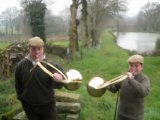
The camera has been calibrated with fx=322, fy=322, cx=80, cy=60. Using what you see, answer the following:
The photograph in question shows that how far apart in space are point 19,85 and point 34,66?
44cm

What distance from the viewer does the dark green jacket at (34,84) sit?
438 centimetres

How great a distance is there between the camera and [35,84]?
4.39m

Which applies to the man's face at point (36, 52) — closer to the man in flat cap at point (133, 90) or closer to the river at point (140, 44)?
the man in flat cap at point (133, 90)

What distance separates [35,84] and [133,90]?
1336mm

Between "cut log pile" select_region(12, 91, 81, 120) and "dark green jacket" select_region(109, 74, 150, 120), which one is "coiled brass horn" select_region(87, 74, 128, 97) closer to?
"dark green jacket" select_region(109, 74, 150, 120)

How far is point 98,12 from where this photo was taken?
3775 centimetres

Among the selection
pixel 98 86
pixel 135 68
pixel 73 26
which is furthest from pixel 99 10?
pixel 135 68

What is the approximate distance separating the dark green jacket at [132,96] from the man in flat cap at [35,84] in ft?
2.91

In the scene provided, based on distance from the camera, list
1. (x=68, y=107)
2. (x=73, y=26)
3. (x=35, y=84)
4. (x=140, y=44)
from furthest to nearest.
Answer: (x=140, y=44), (x=73, y=26), (x=68, y=107), (x=35, y=84)

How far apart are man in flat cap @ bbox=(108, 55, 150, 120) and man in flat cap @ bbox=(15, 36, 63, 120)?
0.87 m

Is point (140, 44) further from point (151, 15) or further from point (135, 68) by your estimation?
point (135, 68)

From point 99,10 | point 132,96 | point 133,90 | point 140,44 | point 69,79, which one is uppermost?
point 99,10

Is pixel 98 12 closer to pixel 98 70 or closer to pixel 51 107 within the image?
pixel 98 70

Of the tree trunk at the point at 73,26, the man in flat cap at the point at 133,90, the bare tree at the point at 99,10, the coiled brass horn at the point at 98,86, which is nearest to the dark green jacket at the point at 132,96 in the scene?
the man in flat cap at the point at 133,90
